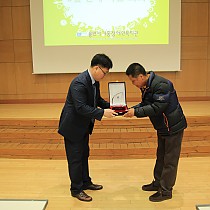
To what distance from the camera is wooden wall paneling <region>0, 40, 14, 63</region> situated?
6172 millimetres

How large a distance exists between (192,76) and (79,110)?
400 cm

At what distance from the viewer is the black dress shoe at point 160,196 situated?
2922 millimetres

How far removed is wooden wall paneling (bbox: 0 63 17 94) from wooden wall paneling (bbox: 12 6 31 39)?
61 centimetres

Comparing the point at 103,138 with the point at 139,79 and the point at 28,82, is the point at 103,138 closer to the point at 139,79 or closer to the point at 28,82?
the point at 139,79

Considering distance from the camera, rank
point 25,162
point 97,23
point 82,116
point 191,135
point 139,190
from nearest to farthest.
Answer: point 82,116 < point 139,190 < point 25,162 < point 191,135 < point 97,23

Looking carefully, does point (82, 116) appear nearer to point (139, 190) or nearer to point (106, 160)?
point (139, 190)

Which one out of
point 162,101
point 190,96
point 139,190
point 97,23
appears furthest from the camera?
point 190,96

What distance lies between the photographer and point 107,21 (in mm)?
5828

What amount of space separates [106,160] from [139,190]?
973mm

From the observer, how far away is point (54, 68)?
6047mm

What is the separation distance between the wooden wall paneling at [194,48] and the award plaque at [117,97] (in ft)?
11.8

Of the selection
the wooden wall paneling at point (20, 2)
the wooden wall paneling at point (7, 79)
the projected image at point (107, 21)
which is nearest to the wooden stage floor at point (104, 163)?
the wooden wall paneling at point (7, 79)

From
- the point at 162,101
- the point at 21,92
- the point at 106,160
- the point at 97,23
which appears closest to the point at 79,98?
the point at 162,101

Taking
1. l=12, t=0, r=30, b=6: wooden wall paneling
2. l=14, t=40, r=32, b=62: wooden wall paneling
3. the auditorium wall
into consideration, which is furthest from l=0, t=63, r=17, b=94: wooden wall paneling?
l=12, t=0, r=30, b=6: wooden wall paneling
